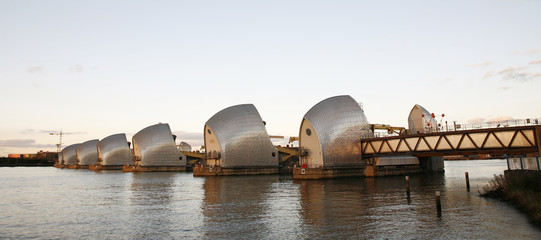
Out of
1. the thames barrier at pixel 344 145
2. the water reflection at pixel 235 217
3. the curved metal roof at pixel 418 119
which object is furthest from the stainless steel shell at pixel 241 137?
the water reflection at pixel 235 217

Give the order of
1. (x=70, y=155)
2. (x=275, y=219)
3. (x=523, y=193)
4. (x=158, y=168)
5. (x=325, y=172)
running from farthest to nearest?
(x=70, y=155) → (x=158, y=168) → (x=325, y=172) → (x=523, y=193) → (x=275, y=219)

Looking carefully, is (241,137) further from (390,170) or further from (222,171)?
(390,170)

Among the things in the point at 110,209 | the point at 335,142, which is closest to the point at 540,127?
the point at 335,142

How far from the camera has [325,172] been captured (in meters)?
63.2

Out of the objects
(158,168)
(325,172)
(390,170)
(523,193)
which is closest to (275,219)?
(523,193)

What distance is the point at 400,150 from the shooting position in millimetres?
62781

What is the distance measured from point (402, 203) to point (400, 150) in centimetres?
3408

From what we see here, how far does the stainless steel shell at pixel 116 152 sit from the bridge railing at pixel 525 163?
5058 inches

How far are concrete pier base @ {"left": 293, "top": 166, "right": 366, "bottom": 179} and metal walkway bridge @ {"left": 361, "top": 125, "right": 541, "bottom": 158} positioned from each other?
4.10 m

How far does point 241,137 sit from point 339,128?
87.7ft

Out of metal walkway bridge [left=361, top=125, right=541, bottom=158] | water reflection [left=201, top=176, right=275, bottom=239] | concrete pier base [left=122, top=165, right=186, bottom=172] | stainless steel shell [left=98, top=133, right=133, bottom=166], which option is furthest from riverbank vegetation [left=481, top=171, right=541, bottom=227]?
stainless steel shell [left=98, top=133, right=133, bottom=166]

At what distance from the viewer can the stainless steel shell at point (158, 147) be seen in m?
116

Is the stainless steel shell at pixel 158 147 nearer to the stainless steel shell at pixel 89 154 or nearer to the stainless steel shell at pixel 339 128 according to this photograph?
the stainless steel shell at pixel 89 154

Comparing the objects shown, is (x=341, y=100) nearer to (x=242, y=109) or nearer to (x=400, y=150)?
(x=400, y=150)
